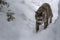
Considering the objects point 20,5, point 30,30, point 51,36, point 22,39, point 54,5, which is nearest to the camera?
point 51,36

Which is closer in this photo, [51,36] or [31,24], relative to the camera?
[51,36]

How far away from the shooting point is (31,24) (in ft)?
28.3

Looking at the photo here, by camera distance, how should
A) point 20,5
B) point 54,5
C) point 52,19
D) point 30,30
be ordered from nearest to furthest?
point 30,30 < point 52,19 < point 20,5 < point 54,5

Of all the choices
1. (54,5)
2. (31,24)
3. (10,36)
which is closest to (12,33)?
(10,36)

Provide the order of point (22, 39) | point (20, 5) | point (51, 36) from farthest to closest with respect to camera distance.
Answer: point (20, 5) < point (22, 39) < point (51, 36)

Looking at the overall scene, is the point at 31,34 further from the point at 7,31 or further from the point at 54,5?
the point at 54,5

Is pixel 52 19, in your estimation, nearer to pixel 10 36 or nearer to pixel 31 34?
pixel 31 34

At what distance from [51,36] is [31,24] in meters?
1.93

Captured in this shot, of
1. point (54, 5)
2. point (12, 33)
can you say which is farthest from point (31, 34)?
point (54, 5)

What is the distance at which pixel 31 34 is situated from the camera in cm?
800

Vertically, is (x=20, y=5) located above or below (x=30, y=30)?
above

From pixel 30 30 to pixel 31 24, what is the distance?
1.44ft

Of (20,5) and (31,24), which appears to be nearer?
(31,24)

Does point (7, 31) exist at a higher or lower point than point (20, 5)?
lower
